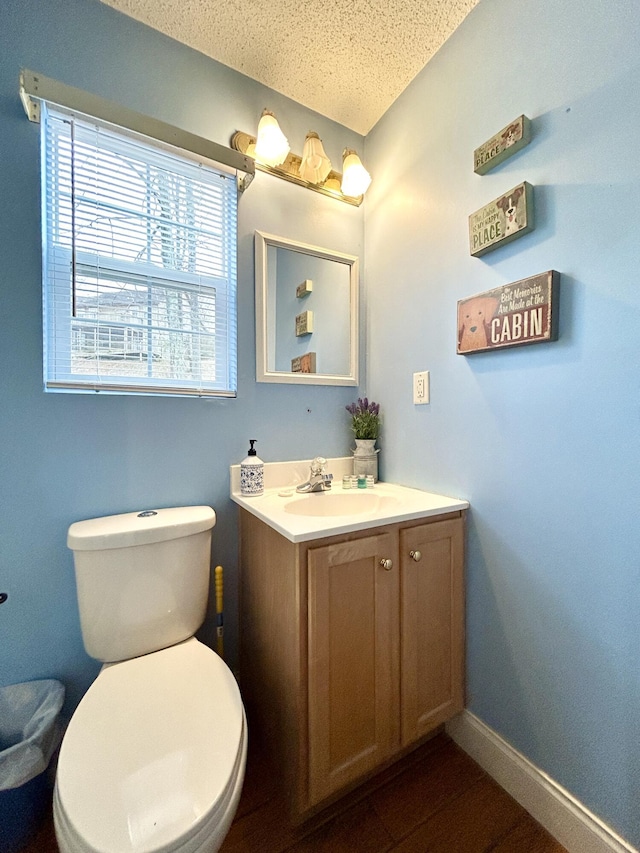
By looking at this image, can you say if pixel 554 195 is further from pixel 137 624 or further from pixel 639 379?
pixel 137 624

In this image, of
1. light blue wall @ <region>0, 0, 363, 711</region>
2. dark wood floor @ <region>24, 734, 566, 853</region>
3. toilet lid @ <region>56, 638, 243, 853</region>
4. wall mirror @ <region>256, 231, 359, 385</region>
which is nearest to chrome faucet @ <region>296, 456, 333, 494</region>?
light blue wall @ <region>0, 0, 363, 711</region>

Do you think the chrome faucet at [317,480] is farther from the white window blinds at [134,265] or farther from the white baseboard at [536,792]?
the white baseboard at [536,792]

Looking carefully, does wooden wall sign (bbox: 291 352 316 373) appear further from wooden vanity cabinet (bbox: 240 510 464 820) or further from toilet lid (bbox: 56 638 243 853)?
toilet lid (bbox: 56 638 243 853)

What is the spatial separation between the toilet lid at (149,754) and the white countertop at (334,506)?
0.43m

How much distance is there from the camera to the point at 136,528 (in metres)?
1.00

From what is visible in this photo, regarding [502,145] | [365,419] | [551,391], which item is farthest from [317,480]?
[502,145]

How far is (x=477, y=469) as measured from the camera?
1.12m

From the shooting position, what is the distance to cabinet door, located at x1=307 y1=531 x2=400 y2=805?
2.83 ft

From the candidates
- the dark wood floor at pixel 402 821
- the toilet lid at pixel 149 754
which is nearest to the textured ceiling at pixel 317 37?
the toilet lid at pixel 149 754

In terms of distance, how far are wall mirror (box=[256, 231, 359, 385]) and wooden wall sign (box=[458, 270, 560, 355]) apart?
56cm

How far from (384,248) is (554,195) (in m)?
0.72

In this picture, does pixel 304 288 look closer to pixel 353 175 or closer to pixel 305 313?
pixel 305 313

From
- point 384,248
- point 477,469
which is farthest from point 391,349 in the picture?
point 477,469

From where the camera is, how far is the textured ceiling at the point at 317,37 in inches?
44.4
